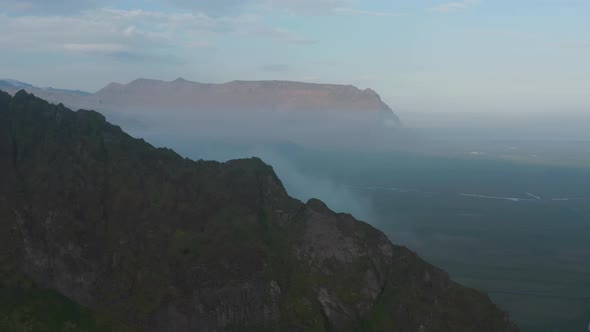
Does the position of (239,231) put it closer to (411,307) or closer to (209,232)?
(209,232)

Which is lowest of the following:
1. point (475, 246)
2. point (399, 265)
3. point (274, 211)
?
point (475, 246)

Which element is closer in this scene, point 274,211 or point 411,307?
point 411,307

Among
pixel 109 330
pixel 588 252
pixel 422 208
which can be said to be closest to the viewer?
pixel 109 330

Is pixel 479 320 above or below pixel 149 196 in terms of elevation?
below

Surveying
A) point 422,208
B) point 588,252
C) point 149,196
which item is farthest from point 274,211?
point 422,208

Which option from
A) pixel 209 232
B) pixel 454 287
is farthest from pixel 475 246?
pixel 209 232

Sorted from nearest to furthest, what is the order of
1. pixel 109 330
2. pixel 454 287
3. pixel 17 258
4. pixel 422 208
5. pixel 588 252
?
1. pixel 109 330
2. pixel 17 258
3. pixel 454 287
4. pixel 588 252
5. pixel 422 208
